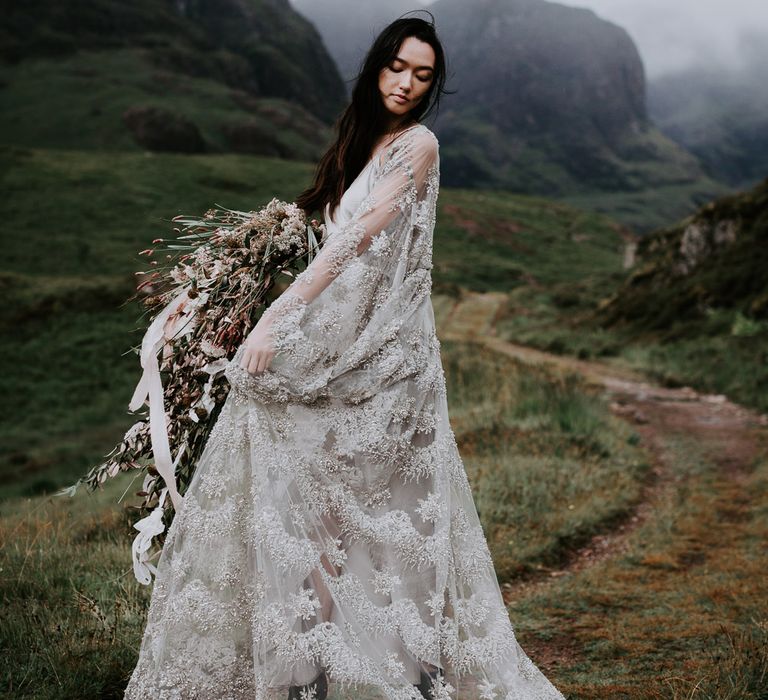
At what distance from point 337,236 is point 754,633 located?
8.89ft

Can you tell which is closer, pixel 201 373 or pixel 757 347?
pixel 201 373

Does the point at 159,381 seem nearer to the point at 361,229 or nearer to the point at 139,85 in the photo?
the point at 361,229

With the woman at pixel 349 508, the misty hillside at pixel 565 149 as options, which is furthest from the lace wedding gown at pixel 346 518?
the misty hillside at pixel 565 149

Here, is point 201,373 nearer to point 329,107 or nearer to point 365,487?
point 365,487

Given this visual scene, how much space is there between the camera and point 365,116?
2.79 metres

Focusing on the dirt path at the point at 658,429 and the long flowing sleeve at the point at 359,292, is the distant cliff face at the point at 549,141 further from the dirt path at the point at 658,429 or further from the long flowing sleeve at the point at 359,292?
the long flowing sleeve at the point at 359,292

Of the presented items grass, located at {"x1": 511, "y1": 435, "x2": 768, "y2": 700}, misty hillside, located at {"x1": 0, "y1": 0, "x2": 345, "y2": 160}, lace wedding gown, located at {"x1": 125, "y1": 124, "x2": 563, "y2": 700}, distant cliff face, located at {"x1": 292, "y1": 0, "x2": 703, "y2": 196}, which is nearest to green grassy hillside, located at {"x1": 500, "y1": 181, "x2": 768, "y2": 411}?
grass, located at {"x1": 511, "y1": 435, "x2": 768, "y2": 700}

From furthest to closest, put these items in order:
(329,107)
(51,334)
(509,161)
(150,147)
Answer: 1. (509,161)
2. (329,107)
3. (150,147)
4. (51,334)

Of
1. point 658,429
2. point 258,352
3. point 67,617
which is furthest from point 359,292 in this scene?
point 658,429

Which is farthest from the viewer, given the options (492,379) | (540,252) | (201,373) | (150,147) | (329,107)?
(329,107)

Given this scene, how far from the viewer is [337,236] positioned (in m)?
2.46

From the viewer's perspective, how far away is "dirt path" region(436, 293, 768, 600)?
522 centimetres

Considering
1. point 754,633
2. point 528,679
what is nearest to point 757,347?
point 754,633

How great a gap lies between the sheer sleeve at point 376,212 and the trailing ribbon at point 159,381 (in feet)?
1.76
